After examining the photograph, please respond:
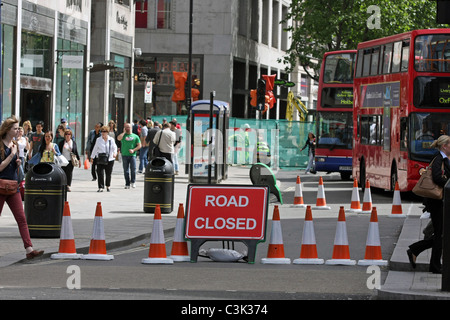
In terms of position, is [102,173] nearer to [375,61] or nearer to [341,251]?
[375,61]

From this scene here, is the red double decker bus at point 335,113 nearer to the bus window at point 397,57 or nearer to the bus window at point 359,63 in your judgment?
the bus window at point 359,63

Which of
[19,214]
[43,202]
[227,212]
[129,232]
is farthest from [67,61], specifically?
[227,212]

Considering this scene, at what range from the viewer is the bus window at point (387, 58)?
2770cm

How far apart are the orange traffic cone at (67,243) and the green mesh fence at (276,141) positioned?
3298 centimetres

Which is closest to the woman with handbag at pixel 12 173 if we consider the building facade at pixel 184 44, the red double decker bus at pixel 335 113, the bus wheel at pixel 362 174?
the bus wheel at pixel 362 174

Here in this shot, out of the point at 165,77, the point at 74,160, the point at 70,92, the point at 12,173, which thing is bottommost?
the point at 74,160

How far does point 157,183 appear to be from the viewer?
2056 centimetres

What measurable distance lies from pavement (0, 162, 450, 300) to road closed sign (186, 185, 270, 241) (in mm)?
1651

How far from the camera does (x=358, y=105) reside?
31.4 meters

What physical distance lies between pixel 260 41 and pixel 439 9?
5515cm

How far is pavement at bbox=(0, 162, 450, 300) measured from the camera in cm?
1113

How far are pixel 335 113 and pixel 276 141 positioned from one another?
966cm

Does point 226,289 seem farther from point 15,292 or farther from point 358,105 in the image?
point 358,105
